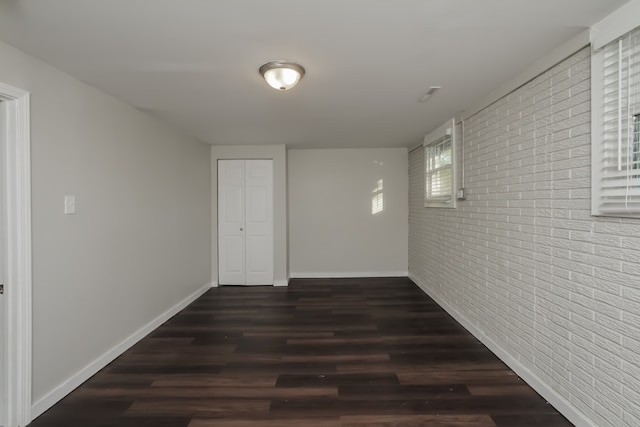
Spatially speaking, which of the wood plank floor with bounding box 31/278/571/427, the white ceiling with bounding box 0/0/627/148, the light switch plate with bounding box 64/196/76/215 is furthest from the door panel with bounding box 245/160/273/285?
the light switch plate with bounding box 64/196/76/215

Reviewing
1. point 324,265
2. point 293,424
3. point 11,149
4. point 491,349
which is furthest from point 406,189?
point 11,149

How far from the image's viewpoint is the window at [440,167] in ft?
12.2

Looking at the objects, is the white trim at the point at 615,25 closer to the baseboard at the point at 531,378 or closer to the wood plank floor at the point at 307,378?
the baseboard at the point at 531,378

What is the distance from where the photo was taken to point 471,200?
3.30 metres

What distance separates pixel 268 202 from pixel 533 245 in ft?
12.5

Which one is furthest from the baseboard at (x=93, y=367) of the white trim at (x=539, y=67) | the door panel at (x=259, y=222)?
the white trim at (x=539, y=67)

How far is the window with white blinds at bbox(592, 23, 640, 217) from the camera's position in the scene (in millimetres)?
1620

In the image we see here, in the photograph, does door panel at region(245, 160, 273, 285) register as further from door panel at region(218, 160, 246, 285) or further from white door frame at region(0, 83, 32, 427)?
white door frame at region(0, 83, 32, 427)

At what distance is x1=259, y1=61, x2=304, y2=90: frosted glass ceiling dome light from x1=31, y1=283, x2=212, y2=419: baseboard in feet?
8.64

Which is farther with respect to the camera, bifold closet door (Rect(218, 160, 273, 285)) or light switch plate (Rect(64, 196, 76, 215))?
bifold closet door (Rect(218, 160, 273, 285))

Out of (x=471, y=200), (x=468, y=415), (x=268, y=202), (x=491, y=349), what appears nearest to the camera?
(x=468, y=415)

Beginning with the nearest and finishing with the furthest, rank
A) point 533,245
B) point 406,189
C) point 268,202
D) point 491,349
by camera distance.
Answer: point 533,245 < point 491,349 < point 268,202 < point 406,189

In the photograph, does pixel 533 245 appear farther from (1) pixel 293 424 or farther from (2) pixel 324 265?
(2) pixel 324 265

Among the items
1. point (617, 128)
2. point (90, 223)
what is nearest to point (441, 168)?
point (617, 128)
